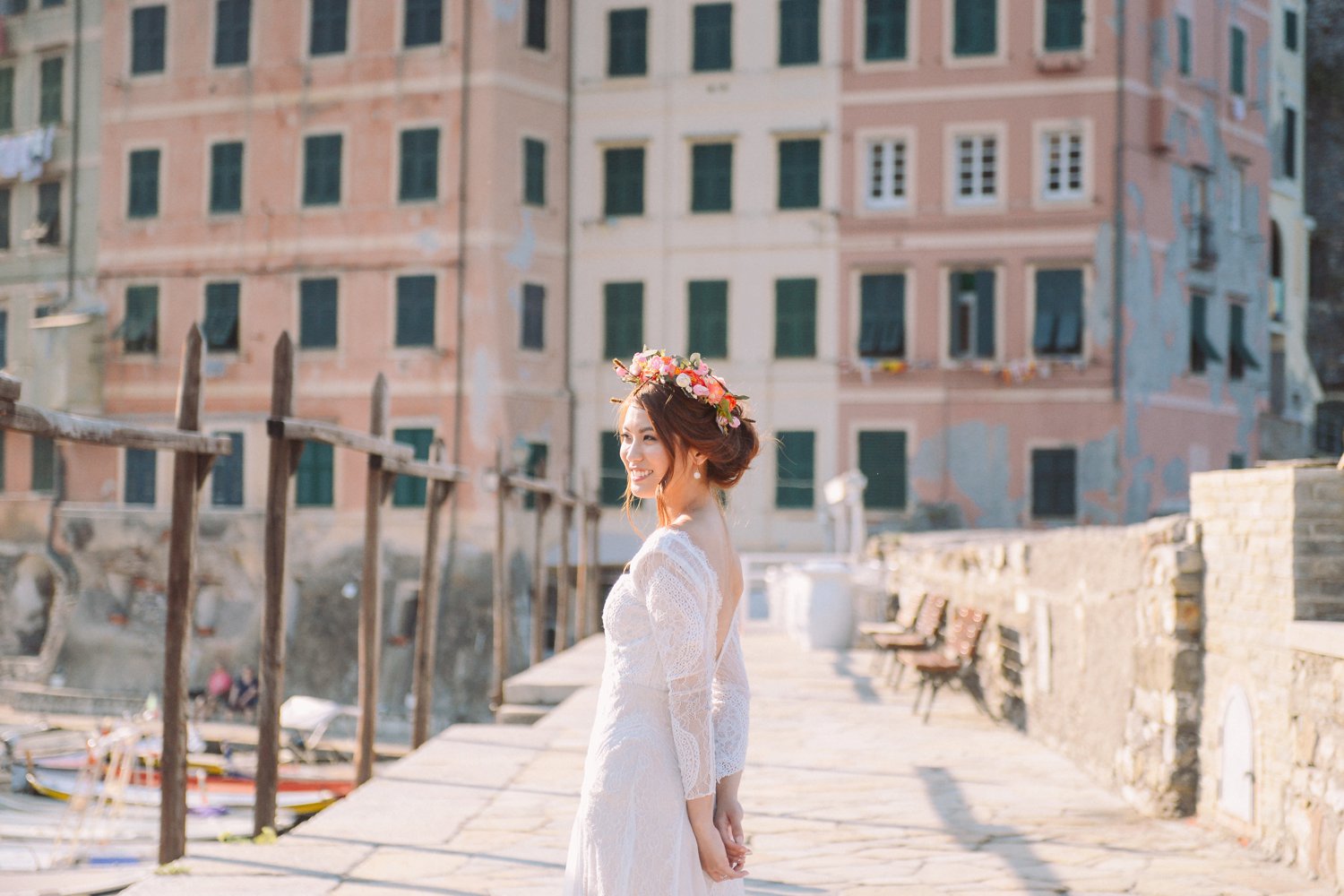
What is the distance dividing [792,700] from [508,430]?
1831 cm

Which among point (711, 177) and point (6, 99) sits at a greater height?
point (6, 99)

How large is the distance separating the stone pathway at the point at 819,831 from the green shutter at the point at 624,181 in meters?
21.5

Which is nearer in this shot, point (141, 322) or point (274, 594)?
point (274, 594)

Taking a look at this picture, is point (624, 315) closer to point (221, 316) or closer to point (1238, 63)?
point (221, 316)

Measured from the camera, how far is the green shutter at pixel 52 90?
110 feet

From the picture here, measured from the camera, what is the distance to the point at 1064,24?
28891mm

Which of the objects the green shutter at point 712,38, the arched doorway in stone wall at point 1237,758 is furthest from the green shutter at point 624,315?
the arched doorway in stone wall at point 1237,758

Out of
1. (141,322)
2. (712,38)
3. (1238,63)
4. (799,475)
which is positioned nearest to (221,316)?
(141,322)

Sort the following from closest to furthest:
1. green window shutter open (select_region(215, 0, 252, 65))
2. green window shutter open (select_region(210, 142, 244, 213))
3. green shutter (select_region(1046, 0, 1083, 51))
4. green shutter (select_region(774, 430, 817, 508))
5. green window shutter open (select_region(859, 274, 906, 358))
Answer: green shutter (select_region(1046, 0, 1083, 51))
green window shutter open (select_region(859, 274, 906, 358))
green shutter (select_region(774, 430, 817, 508))
green window shutter open (select_region(210, 142, 244, 213))
green window shutter open (select_region(215, 0, 252, 65))

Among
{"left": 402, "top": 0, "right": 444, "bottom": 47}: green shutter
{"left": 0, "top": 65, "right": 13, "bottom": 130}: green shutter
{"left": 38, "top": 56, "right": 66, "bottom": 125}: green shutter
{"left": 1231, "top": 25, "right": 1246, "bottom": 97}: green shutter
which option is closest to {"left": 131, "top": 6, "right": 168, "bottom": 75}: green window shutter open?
{"left": 38, "top": 56, "right": 66, "bottom": 125}: green shutter

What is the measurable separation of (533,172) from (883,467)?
9.30 meters

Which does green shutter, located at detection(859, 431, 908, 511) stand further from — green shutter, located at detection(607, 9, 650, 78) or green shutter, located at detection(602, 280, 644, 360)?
green shutter, located at detection(607, 9, 650, 78)

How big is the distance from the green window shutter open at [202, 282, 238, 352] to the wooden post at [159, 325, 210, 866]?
2542 cm

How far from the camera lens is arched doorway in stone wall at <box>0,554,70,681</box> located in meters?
31.5
